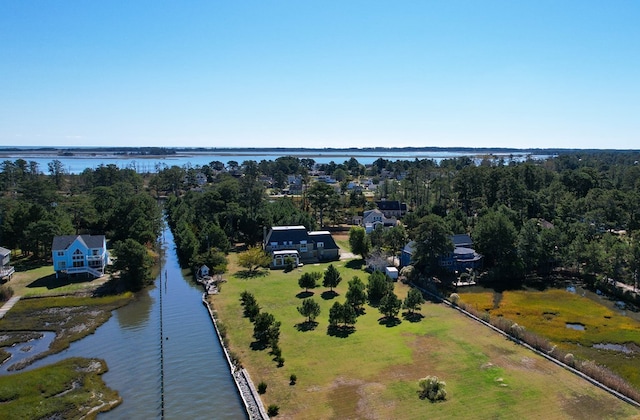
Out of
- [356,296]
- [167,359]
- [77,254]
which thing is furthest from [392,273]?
[77,254]

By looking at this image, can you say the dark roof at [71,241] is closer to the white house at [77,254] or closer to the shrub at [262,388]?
the white house at [77,254]

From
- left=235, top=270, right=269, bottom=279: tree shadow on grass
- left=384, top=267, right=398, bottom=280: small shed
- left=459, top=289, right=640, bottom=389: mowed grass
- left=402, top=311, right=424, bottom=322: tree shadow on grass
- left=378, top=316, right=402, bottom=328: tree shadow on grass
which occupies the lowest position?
left=459, top=289, right=640, bottom=389: mowed grass

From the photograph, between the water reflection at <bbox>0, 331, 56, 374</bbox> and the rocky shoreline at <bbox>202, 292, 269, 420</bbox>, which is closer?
the rocky shoreline at <bbox>202, 292, 269, 420</bbox>

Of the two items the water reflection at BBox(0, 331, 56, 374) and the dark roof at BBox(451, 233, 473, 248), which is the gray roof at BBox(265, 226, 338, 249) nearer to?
the dark roof at BBox(451, 233, 473, 248)

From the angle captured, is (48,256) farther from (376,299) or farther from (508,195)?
(508,195)

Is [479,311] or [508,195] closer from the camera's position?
[479,311]

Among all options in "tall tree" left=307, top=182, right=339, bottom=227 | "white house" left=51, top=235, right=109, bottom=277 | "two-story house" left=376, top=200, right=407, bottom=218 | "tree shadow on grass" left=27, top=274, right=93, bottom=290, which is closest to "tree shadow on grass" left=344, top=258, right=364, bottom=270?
"tall tree" left=307, top=182, right=339, bottom=227

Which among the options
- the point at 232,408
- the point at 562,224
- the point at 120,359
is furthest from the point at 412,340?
the point at 562,224
